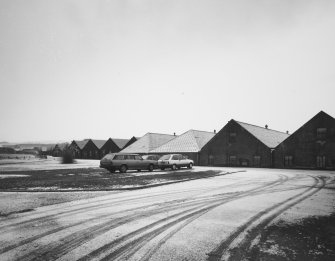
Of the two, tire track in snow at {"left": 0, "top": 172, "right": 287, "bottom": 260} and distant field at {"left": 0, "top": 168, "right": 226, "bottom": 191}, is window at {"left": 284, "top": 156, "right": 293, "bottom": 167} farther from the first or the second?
tire track in snow at {"left": 0, "top": 172, "right": 287, "bottom": 260}

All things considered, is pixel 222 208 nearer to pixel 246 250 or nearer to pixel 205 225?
pixel 205 225

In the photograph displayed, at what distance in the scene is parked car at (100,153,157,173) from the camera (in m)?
24.6

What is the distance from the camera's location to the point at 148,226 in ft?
21.9

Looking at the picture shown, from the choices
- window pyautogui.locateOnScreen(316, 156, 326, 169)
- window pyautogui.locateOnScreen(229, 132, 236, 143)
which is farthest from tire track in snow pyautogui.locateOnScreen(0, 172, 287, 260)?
window pyautogui.locateOnScreen(229, 132, 236, 143)

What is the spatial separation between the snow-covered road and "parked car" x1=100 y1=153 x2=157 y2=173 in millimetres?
13864

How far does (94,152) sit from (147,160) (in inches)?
2434

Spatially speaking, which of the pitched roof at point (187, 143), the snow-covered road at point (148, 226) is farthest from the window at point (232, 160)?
the snow-covered road at point (148, 226)

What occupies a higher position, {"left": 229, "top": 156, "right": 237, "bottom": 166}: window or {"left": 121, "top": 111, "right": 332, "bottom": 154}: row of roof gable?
{"left": 121, "top": 111, "right": 332, "bottom": 154}: row of roof gable

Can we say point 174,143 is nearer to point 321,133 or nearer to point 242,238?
point 321,133

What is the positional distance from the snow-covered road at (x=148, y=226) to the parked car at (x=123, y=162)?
13.9 meters

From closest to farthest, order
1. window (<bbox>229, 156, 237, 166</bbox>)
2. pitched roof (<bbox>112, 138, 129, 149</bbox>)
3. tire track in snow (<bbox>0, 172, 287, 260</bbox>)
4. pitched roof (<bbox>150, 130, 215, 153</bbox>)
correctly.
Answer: tire track in snow (<bbox>0, 172, 287, 260</bbox>) < window (<bbox>229, 156, 237, 166</bbox>) < pitched roof (<bbox>150, 130, 215, 153</bbox>) < pitched roof (<bbox>112, 138, 129, 149</bbox>)

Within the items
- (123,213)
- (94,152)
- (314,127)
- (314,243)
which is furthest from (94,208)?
(94,152)

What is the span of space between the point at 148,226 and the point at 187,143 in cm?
4261

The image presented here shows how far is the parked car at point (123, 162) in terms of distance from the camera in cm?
2461
